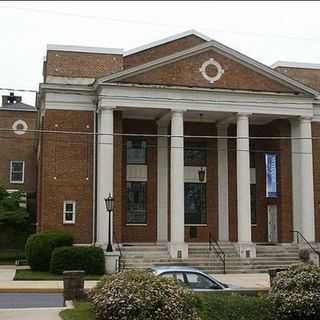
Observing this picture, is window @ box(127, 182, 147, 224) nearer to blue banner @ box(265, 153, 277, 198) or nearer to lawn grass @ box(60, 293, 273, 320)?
blue banner @ box(265, 153, 277, 198)

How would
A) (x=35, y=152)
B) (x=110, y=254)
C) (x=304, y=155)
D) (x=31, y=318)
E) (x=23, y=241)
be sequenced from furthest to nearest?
(x=35, y=152) < (x=23, y=241) < (x=304, y=155) < (x=110, y=254) < (x=31, y=318)

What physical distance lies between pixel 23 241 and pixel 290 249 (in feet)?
66.1

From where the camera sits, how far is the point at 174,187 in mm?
35688

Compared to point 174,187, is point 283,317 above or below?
below

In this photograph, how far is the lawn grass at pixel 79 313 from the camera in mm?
14703

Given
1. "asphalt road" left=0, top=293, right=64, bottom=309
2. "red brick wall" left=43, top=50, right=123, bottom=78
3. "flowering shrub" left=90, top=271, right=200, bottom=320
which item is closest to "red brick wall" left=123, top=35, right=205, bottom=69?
"red brick wall" left=43, top=50, right=123, bottom=78

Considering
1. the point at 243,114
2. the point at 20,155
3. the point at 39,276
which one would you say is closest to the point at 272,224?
the point at 243,114

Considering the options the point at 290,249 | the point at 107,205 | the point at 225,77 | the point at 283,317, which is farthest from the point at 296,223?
the point at 283,317

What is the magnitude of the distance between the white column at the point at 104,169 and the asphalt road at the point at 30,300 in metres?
11.0

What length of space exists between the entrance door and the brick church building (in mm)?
64

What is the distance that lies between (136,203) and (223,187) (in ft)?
18.4

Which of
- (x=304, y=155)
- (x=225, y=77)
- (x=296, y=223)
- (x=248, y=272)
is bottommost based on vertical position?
(x=248, y=272)

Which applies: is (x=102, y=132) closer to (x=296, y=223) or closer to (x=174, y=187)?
(x=174, y=187)

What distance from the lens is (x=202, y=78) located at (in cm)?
3744
